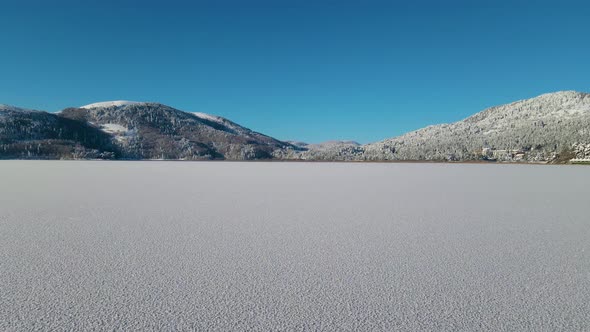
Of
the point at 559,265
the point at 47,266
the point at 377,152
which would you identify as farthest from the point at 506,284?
the point at 377,152

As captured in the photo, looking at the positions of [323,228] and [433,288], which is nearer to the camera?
[433,288]

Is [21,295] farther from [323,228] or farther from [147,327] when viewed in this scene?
[323,228]

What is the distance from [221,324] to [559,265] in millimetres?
5366

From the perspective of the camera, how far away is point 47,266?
18.9 ft

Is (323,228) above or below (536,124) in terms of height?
below

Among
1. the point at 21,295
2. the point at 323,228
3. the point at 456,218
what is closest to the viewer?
the point at 21,295

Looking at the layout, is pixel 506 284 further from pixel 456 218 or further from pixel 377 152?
pixel 377 152

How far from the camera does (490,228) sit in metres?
9.11

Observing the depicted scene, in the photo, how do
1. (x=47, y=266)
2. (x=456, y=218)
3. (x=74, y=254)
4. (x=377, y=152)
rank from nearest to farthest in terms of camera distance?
(x=47, y=266) < (x=74, y=254) < (x=456, y=218) < (x=377, y=152)

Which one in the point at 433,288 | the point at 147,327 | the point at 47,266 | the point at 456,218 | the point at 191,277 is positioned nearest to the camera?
the point at 147,327

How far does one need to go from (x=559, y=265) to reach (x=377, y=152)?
494 feet

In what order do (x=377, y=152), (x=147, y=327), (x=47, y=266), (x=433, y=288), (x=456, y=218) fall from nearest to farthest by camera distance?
1. (x=147, y=327)
2. (x=433, y=288)
3. (x=47, y=266)
4. (x=456, y=218)
5. (x=377, y=152)

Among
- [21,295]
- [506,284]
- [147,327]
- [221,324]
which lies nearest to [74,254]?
[21,295]

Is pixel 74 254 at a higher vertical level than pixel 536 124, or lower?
lower
